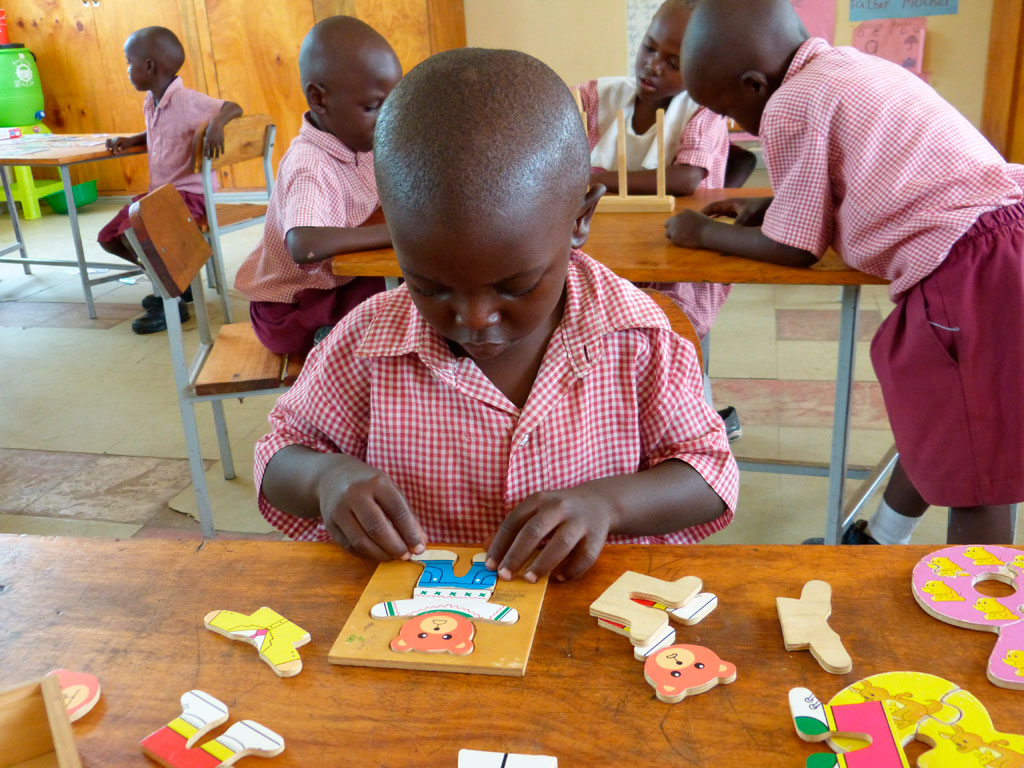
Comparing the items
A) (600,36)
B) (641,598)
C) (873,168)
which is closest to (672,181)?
(873,168)

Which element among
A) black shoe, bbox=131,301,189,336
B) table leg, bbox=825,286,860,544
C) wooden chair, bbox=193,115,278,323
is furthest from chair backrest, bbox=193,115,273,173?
table leg, bbox=825,286,860,544

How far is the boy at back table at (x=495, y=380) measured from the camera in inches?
34.4

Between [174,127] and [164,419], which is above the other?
[174,127]

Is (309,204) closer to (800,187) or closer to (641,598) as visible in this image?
(800,187)

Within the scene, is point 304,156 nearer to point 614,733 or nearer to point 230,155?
point 230,155

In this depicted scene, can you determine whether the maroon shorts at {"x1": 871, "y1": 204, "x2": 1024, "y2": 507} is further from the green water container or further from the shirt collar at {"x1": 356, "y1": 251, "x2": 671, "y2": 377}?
the green water container

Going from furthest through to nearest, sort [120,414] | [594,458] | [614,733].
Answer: [120,414], [594,458], [614,733]

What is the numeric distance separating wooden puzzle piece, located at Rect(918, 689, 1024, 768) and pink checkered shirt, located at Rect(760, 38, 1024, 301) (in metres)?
1.25

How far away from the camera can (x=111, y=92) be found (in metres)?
6.98

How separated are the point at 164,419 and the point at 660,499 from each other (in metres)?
2.85

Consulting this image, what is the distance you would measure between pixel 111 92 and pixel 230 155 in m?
3.68

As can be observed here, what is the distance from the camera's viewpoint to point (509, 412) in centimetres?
108

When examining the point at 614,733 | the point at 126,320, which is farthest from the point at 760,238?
the point at 126,320

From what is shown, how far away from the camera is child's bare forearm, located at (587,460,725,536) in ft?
3.24
